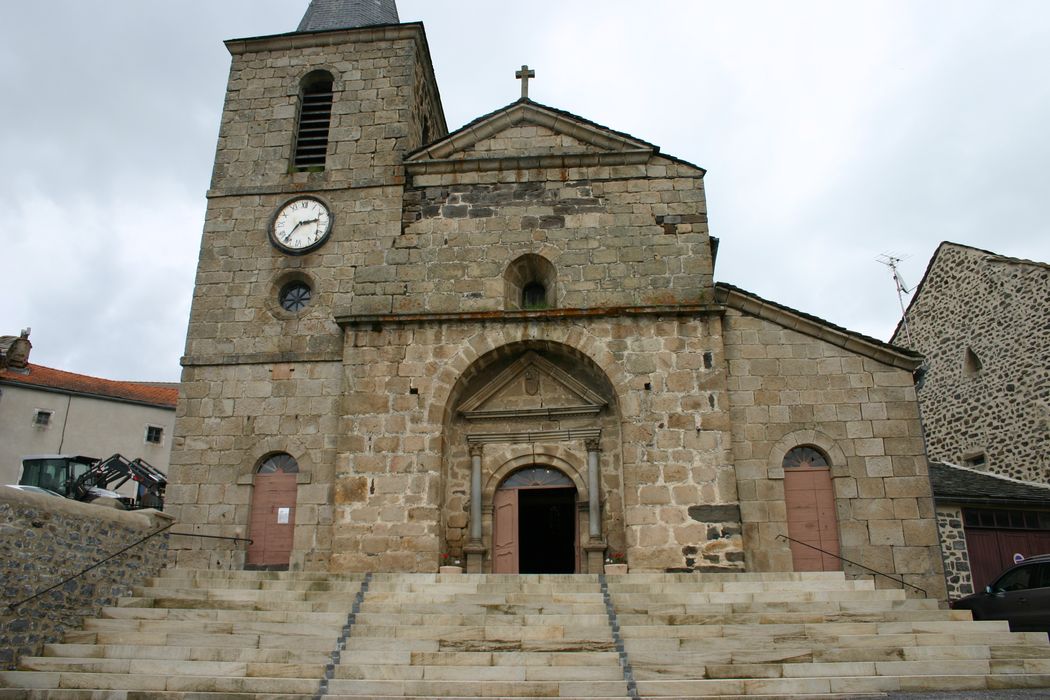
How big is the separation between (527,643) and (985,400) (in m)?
15.0

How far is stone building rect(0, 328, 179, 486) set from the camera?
2650 centimetres

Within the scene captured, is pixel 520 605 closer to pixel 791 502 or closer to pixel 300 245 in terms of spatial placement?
pixel 791 502

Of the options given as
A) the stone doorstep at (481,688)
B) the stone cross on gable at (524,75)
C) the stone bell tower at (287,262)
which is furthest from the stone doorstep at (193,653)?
the stone cross on gable at (524,75)

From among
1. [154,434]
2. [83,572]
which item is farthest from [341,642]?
[154,434]

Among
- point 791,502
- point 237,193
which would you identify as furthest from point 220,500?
point 791,502

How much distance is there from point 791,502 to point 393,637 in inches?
251

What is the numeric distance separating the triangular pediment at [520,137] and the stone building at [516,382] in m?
0.04

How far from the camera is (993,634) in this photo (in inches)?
345

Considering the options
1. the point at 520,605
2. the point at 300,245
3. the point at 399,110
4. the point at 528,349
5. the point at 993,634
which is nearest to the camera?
the point at 993,634

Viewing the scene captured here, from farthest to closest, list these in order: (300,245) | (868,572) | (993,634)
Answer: (300,245)
(868,572)
(993,634)

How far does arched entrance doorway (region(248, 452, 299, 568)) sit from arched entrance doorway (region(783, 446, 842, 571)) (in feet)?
24.5

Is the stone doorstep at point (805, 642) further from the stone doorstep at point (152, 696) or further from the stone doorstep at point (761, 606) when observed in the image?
the stone doorstep at point (152, 696)

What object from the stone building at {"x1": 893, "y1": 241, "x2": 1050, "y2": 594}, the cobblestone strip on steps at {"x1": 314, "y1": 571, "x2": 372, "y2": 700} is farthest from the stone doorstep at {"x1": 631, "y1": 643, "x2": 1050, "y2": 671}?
the stone building at {"x1": 893, "y1": 241, "x2": 1050, "y2": 594}

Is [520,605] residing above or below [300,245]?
below
